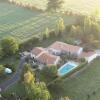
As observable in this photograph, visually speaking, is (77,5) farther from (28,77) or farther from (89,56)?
(28,77)

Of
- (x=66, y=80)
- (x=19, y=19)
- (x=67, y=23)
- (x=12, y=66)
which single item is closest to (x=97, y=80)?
(x=66, y=80)

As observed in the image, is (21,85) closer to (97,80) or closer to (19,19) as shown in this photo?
(97,80)

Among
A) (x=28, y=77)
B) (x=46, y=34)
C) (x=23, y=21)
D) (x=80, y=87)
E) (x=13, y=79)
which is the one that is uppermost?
(x=46, y=34)

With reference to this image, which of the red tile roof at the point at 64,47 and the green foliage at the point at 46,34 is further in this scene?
the green foliage at the point at 46,34

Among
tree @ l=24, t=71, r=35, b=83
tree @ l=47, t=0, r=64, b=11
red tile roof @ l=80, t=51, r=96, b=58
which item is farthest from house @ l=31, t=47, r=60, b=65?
tree @ l=47, t=0, r=64, b=11

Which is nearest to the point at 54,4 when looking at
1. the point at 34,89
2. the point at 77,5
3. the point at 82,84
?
the point at 77,5

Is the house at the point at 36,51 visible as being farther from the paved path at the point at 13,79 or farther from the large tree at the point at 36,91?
the large tree at the point at 36,91

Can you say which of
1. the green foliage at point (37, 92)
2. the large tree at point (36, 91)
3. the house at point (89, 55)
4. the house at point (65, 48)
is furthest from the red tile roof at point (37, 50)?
the green foliage at point (37, 92)
